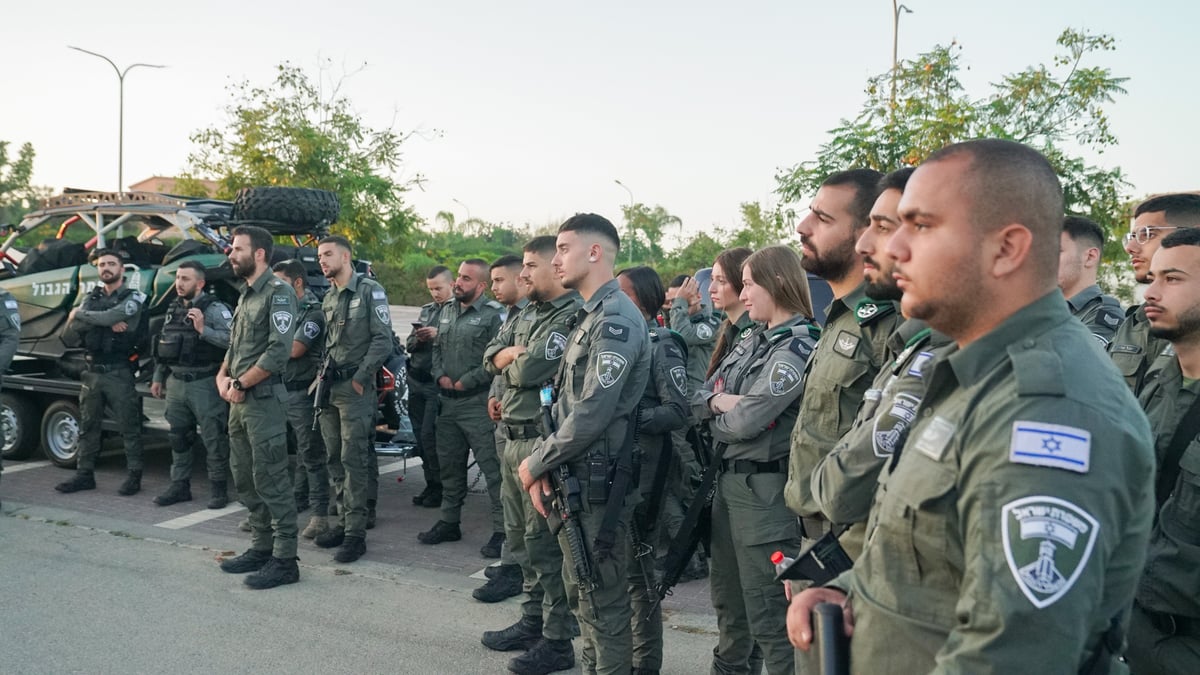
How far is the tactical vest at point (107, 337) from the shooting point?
7258 mm

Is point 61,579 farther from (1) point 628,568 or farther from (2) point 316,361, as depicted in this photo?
(1) point 628,568

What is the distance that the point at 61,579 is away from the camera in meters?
5.06

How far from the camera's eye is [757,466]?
3193 millimetres

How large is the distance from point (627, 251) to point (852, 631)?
4049 cm

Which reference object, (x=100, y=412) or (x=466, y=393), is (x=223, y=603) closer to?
(x=466, y=393)

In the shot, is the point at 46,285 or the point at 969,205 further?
the point at 46,285

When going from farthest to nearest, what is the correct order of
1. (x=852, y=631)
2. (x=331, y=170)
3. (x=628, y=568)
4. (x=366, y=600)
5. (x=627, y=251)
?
(x=627, y=251) → (x=331, y=170) → (x=366, y=600) → (x=628, y=568) → (x=852, y=631)

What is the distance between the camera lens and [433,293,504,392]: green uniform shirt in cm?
618

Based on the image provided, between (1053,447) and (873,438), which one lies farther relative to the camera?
(873,438)

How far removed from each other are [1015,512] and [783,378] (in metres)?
1.89

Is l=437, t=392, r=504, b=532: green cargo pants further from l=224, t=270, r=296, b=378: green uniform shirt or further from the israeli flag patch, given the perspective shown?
the israeli flag patch

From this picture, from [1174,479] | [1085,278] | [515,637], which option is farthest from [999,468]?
[515,637]

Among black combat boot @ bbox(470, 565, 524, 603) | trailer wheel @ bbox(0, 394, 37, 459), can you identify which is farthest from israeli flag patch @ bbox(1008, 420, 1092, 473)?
trailer wheel @ bbox(0, 394, 37, 459)

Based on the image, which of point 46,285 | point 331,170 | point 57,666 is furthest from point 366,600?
point 331,170
